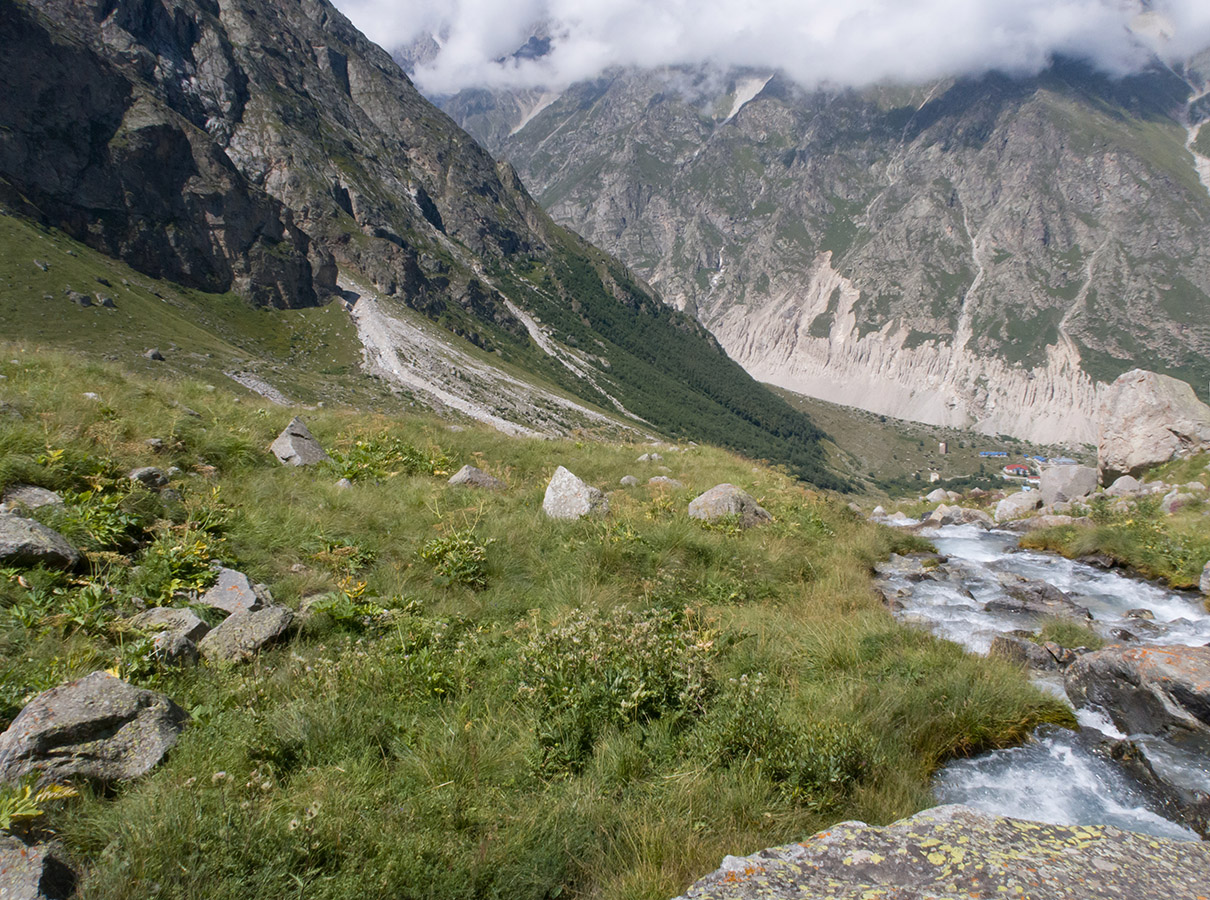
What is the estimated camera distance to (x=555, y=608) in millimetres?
6742

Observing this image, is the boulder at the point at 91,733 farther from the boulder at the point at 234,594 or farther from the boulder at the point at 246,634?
the boulder at the point at 234,594

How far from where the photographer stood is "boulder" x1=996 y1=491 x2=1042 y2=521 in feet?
72.2

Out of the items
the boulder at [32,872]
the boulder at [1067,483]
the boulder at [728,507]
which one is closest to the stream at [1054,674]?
the boulder at [728,507]

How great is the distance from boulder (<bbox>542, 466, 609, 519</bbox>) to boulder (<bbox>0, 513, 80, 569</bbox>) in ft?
19.9

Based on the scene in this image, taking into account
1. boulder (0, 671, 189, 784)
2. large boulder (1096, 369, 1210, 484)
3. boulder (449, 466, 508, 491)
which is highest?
large boulder (1096, 369, 1210, 484)

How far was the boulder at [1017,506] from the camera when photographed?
2202 cm

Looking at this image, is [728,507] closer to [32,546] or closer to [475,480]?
[475,480]

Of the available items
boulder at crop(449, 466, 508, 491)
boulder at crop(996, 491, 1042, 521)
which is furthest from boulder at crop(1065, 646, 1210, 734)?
boulder at crop(996, 491, 1042, 521)

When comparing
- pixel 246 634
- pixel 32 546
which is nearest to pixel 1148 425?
pixel 246 634

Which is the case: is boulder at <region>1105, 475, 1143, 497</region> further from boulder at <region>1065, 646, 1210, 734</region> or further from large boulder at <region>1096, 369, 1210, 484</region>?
boulder at <region>1065, 646, 1210, 734</region>

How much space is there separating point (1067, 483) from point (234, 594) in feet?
95.9

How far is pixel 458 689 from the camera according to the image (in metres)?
5.01

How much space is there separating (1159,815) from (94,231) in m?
137

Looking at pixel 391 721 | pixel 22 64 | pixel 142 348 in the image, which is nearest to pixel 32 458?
pixel 391 721
